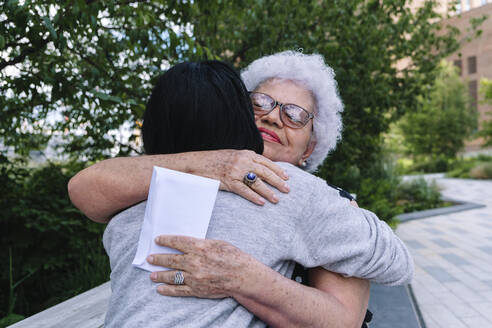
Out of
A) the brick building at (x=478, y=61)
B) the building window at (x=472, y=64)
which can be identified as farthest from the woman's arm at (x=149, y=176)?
the building window at (x=472, y=64)

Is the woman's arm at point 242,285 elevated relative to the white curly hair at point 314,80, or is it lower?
lower

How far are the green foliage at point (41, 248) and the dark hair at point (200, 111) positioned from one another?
10.4 feet

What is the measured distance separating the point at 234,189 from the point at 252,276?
0.79 feet

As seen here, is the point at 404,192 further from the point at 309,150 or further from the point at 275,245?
the point at 275,245

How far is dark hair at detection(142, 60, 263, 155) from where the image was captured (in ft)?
3.58

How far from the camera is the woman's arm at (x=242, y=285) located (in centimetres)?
100

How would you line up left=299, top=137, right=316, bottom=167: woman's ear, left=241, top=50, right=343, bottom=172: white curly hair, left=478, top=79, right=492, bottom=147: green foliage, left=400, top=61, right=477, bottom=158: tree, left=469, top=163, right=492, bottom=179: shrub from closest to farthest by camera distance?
left=241, top=50, right=343, bottom=172: white curly hair < left=299, top=137, right=316, bottom=167: woman's ear < left=469, top=163, right=492, bottom=179: shrub < left=478, top=79, right=492, bottom=147: green foliage < left=400, top=61, right=477, bottom=158: tree

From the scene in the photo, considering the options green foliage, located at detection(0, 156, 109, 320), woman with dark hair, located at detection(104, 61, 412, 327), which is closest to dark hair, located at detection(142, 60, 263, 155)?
woman with dark hair, located at detection(104, 61, 412, 327)

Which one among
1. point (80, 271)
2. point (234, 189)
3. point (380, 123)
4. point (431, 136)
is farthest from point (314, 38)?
point (431, 136)

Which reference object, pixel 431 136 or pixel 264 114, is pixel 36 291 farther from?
pixel 431 136

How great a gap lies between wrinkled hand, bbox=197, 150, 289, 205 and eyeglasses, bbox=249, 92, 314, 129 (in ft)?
2.18

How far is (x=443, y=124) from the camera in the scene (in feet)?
85.0

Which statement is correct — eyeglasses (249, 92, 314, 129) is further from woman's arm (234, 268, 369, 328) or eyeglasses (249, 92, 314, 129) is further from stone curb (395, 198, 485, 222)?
stone curb (395, 198, 485, 222)

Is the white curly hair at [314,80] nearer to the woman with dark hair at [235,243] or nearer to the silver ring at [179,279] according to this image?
the woman with dark hair at [235,243]
